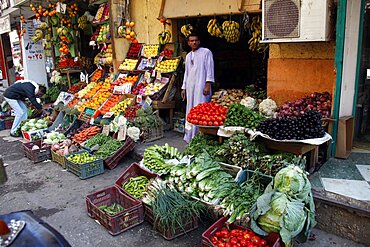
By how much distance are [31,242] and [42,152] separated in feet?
16.8

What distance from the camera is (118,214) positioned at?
3.70m

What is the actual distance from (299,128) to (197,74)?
2.64 m

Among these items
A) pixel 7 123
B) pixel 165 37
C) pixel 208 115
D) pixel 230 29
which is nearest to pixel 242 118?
pixel 208 115

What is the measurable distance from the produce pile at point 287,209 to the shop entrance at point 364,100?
2.16 m

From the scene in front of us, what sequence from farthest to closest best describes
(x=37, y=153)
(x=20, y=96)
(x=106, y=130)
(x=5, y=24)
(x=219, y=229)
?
(x=5, y=24) → (x=20, y=96) → (x=106, y=130) → (x=37, y=153) → (x=219, y=229)

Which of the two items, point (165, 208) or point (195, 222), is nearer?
point (165, 208)

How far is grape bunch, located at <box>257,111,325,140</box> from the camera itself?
12.1ft

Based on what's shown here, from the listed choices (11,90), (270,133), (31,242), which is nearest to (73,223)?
(31,242)

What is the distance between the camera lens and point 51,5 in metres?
10.1

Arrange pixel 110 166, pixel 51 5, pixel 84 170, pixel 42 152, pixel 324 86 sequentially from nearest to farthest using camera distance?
1. pixel 324 86
2. pixel 84 170
3. pixel 110 166
4. pixel 42 152
5. pixel 51 5

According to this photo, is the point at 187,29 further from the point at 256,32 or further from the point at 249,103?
the point at 249,103

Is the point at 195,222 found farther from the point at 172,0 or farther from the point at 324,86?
the point at 172,0


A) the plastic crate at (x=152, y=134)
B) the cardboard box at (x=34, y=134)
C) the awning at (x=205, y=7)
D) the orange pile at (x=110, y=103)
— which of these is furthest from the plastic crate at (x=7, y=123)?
the awning at (x=205, y=7)

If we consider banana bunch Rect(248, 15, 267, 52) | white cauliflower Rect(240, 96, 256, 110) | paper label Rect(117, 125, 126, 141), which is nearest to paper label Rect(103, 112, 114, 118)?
paper label Rect(117, 125, 126, 141)
